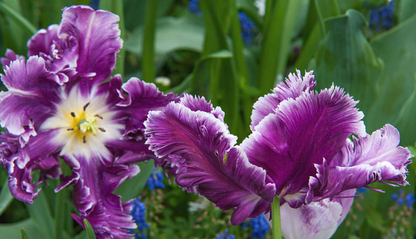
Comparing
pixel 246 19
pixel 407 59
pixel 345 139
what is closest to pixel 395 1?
pixel 246 19

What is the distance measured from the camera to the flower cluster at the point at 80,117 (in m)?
0.83

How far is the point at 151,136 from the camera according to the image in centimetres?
66

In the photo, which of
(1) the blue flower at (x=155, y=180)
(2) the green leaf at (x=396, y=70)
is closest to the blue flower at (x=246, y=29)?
(2) the green leaf at (x=396, y=70)

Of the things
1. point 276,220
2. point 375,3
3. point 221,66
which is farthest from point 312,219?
point 221,66

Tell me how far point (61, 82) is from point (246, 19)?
4.87ft

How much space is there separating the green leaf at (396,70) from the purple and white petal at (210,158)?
81 centimetres

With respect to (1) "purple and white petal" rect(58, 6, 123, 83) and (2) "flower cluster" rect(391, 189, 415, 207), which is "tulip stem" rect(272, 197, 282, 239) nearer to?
(1) "purple and white petal" rect(58, 6, 123, 83)

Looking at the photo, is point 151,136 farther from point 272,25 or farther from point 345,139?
point 272,25

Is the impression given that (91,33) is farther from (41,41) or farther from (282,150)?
(282,150)

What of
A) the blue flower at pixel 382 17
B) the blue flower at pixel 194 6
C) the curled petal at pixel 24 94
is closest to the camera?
the curled petal at pixel 24 94

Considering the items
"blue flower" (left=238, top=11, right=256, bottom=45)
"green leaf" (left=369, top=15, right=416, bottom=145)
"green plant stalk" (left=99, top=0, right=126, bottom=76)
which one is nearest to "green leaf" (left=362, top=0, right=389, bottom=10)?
"green leaf" (left=369, top=15, right=416, bottom=145)

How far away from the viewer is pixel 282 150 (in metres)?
0.64

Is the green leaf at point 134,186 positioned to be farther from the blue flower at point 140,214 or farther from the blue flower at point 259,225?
the blue flower at point 259,225

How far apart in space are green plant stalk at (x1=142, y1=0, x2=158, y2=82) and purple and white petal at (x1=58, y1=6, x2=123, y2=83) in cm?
70
